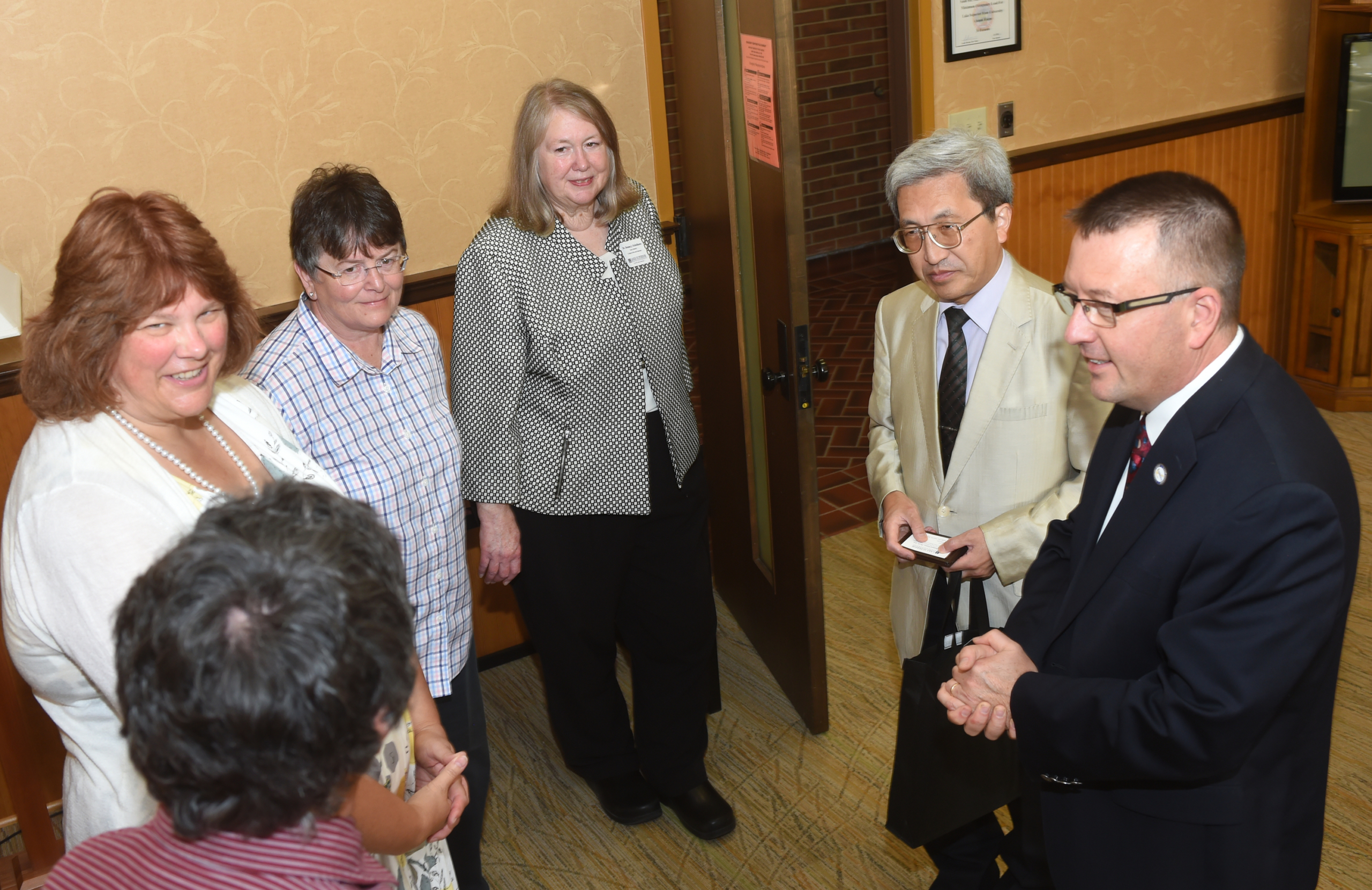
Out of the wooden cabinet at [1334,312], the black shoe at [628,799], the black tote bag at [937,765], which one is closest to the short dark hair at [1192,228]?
the black tote bag at [937,765]

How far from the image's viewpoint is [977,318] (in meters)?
2.21

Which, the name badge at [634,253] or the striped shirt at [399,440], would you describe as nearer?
the striped shirt at [399,440]

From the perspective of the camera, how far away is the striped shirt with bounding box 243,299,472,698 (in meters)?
2.14

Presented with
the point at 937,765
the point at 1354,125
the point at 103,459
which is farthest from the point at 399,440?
the point at 1354,125

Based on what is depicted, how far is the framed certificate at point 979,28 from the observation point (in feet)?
13.7

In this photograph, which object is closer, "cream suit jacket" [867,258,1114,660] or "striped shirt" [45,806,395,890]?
"striped shirt" [45,806,395,890]

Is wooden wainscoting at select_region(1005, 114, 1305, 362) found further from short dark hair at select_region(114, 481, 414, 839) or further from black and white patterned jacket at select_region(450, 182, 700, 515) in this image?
short dark hair at select_region(114, 481, 414, 839)

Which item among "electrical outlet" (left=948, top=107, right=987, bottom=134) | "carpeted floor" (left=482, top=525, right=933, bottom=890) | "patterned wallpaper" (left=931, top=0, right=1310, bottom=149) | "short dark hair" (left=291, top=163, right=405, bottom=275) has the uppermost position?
"patterned wallpaper" (left=931, top=0, right=1310, bottom=149)

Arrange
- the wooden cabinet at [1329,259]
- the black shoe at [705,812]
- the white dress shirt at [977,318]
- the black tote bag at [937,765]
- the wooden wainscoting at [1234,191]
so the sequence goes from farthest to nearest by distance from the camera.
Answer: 1. the wooden cabinet at [1329,259]
2. the wooden wainscoting at [1234,191]
3. the black shoe at [705,812]
4. the white dress shirt at [977,318]
5. the black tote bag at [937,765]

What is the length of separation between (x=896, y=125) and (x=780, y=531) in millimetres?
2019

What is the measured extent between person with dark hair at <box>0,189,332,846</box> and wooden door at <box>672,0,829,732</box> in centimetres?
143

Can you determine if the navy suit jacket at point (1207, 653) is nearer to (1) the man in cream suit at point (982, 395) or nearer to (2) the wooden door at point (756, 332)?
(1) the man in cream suit at point (982, 395)

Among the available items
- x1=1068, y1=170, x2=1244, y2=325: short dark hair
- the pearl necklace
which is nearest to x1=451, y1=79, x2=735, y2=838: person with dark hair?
the pearl necklace

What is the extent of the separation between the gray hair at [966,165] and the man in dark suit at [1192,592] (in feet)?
1.66
